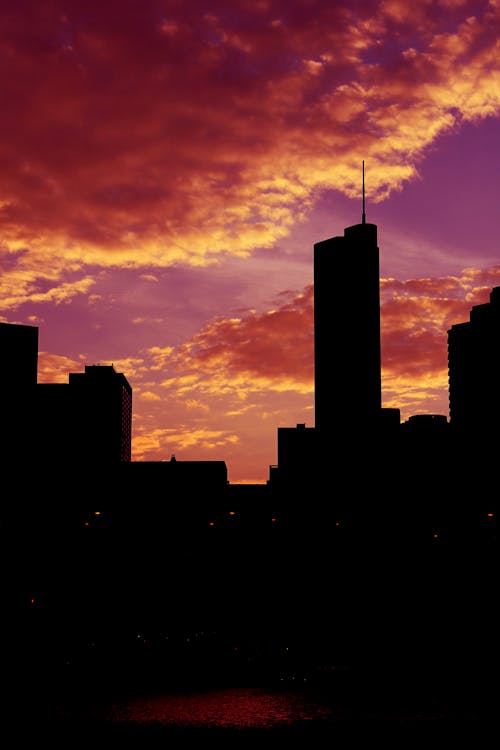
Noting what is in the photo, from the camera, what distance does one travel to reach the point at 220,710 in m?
89.5

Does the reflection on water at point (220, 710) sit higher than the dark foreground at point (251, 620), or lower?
lower

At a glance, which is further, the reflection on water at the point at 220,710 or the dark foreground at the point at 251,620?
the dark foreground at the point at 251,620

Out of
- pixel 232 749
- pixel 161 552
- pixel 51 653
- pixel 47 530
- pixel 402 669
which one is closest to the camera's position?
pixel 232 749

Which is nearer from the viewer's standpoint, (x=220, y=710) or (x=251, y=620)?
(x=220, y=710)

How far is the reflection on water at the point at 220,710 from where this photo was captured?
8275cm

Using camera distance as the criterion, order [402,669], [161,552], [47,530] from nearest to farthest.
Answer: [402,669] → [47,530] → [161,552]

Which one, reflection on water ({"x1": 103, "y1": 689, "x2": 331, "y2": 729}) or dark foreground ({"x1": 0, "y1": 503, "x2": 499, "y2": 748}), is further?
dark foreground ({"x1": 0, "y1": 503, "x2": 499, "y2": 748})

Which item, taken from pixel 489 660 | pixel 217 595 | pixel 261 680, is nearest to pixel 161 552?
pixel 217 595

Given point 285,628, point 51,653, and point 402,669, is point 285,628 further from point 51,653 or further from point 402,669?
point 51,653

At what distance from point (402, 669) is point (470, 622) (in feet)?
63.2

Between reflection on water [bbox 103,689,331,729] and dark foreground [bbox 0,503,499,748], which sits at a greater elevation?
dark foreground [bbox 0,503,499,748]

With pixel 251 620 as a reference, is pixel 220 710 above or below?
below

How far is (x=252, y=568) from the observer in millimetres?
138875

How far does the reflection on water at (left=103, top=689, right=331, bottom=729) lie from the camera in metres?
82.8
